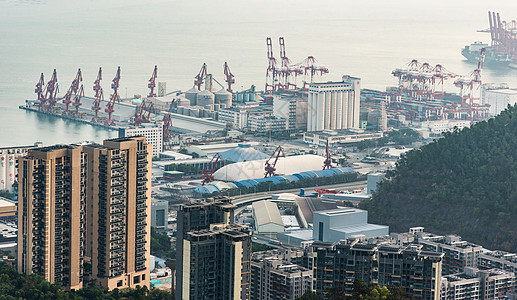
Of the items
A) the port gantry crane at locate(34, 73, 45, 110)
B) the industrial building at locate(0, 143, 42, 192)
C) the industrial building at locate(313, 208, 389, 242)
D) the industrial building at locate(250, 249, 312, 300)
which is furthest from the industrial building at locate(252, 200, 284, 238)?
the port gantry crane at locate(34, 73, 45, 110)

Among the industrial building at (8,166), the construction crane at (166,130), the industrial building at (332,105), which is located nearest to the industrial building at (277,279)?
the industrial building at (8,166)

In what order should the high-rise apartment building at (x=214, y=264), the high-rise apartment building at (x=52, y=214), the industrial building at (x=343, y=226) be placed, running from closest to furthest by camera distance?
the high-rise apartment building at (x=214, y=264)
the high-rise apartment building at (x=52, y=214)
the industrial building at (x=343, y=226)

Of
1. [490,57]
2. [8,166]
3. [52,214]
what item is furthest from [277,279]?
[490,57]

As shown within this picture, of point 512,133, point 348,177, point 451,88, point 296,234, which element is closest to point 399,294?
point 296,234

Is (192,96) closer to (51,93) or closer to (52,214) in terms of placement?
(51,93)

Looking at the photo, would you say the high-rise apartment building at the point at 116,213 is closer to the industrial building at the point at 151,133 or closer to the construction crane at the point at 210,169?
the construction crane at the point at 210,169

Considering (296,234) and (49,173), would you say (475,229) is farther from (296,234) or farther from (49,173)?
(49,173)
